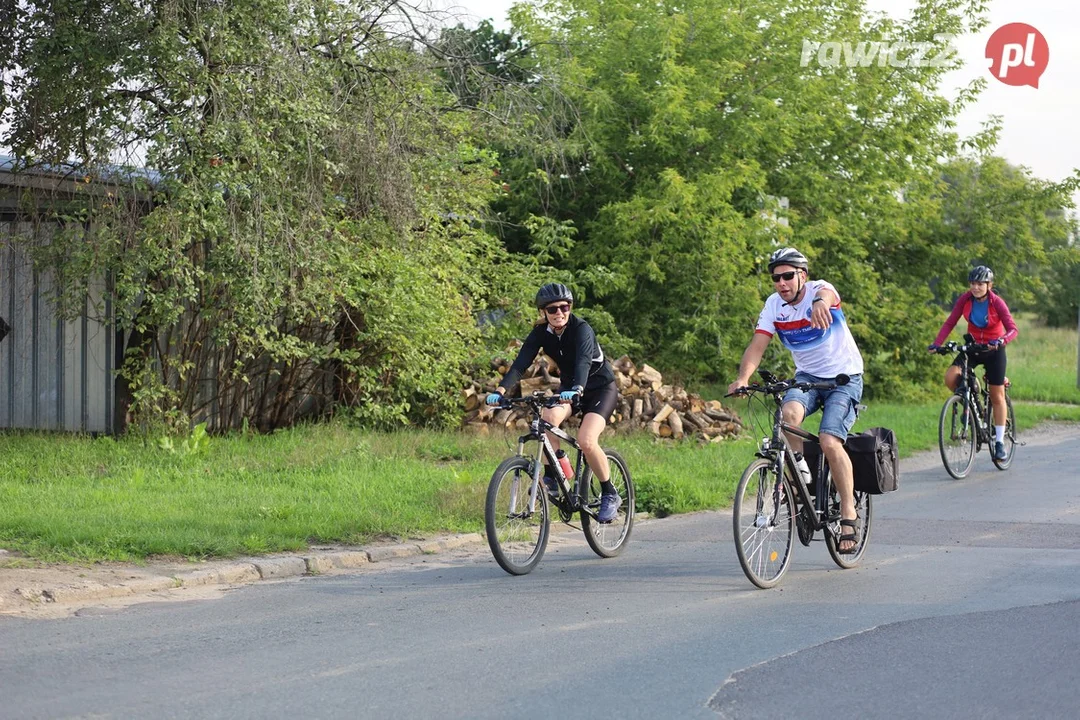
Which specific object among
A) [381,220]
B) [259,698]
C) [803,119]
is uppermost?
[803,119]

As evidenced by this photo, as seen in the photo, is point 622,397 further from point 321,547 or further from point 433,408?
point 321,547

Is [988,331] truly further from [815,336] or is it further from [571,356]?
[571,356]

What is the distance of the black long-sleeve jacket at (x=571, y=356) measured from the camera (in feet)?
27.8

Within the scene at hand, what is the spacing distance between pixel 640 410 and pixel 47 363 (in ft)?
22.4

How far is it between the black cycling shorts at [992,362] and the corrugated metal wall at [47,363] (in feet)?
29.9

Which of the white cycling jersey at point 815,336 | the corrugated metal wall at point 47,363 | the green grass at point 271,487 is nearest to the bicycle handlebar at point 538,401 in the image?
the white cycling jersey at point 815,336

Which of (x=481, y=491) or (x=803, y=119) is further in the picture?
Result: (x=803, y=119)

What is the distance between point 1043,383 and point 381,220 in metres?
17.0

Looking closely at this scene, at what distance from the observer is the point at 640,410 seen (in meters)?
15.9

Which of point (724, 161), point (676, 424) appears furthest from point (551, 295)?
point (724, 161)

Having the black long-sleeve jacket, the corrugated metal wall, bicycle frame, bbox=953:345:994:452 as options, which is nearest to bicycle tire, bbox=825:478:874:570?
the black long-sleeve jacket

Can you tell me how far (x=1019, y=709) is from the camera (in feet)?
16.8

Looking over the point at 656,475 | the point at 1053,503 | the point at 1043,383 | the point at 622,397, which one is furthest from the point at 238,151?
the point at 1043,383

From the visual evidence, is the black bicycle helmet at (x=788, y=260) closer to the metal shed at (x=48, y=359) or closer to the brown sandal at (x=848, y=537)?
the brown sandal at (x=848, y=537)
